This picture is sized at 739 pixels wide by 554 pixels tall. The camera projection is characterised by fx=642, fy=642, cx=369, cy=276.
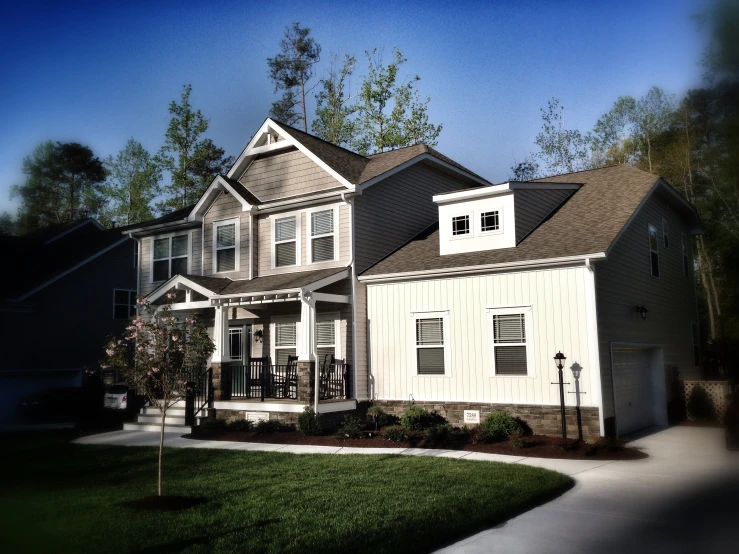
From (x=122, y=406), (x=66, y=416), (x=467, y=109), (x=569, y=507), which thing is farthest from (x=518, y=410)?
(x=66, y=416)

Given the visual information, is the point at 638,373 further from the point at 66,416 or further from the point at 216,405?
the point at 66,416

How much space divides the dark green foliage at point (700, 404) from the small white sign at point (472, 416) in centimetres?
624

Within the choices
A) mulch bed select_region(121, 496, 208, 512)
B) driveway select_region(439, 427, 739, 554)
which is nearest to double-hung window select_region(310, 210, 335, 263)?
driveway select_region(439, 427, 739, 554)

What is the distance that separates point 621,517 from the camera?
23.2 feet

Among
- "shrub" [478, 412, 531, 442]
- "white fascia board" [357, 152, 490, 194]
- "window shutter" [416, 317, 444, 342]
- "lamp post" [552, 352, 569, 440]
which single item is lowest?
"shrub" [478, 412, 531, 442]

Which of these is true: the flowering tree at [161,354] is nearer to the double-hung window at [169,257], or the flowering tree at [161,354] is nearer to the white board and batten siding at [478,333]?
the white board and batten siding at [478,333]

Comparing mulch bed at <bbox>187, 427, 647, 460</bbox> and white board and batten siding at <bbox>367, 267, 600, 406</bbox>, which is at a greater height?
white board and batten siding at <bbox>367, 267, 600, 406</bbox>

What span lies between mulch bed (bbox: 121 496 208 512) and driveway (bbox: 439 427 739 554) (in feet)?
11.5

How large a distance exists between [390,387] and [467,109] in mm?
12488

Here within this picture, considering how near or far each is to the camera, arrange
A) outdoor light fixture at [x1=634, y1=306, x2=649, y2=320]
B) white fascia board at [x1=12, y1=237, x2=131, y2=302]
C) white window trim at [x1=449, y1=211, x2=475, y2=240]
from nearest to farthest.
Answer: outdoor light fixture at [x1=634, y1=306, x2=649, y2=320]
white window trim at [x1=449, y1=211, x2=475, y2=240]
white fascia board at [x1=12, y1=237, x2=131, y2=302]

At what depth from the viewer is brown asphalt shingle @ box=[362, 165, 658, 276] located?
13633mm

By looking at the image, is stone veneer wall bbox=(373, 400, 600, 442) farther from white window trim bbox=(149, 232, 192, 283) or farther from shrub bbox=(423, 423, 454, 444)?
white window trim bbox=(149, 232, 192, 283)

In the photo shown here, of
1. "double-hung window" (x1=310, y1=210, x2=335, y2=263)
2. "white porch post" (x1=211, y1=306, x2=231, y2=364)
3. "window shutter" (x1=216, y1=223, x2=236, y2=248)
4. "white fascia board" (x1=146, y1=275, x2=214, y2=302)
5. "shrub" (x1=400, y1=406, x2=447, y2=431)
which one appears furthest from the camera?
"window shutter" (x1=216, y1=223, x2=236, y2=248)

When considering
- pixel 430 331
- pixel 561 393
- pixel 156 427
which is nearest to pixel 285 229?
pixel 430 331
